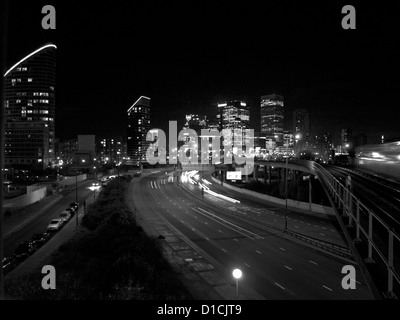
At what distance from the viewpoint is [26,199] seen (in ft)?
124

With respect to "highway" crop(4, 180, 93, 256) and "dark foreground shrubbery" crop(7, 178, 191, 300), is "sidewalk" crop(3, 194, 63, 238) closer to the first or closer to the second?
"highway" crop(4, 180, 93, 256)

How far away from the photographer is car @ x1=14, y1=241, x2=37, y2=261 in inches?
738

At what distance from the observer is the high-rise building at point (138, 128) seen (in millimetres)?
178000

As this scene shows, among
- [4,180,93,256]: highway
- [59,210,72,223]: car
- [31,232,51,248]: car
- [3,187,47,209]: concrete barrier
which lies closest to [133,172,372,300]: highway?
[59,210,72,223]: car

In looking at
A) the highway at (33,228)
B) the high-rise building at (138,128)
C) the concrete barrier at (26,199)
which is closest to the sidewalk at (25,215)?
the highway at (33,228)

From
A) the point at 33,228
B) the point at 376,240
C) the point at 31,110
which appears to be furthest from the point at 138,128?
the point at 376,240

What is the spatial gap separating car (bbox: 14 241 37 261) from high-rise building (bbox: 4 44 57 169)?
255ft

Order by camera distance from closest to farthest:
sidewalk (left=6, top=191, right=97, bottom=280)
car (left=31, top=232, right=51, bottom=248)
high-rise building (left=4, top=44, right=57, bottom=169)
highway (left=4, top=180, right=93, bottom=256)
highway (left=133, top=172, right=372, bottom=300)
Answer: highway (left=133, top=172, right=372, bottom=300)
sidewalk (left=6, top=191, right=97, bottom=280)
car (left=31, top=232, right=51, bottom=248)
highway (left=4, top=180, right=93, bottom=256)
high-rise building (left=4, top=44, right=57, bottom=169)

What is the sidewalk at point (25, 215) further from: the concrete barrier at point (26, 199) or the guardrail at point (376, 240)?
the guardrail at point (376, 240)

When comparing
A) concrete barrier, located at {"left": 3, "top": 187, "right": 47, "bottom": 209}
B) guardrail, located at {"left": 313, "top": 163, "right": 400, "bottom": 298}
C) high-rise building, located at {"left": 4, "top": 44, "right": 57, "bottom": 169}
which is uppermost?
high-rise building, located at {"left": 4, "top": 44, "right": 57, "bottom": 169}

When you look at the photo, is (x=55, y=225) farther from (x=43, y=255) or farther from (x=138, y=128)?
(x=138, y=128)

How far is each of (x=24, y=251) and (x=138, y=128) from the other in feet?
555
